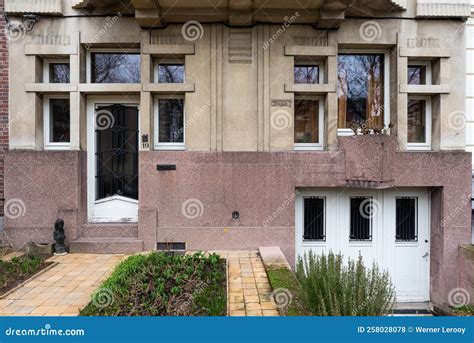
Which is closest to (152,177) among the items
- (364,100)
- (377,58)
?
(364,100)

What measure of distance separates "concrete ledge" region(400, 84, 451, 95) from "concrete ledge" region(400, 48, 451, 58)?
2.03 ft

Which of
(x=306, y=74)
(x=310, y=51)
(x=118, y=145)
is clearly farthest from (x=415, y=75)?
(x=118, y=145)

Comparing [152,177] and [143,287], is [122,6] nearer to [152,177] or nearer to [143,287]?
[152,177]

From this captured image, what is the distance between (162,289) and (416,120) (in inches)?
243

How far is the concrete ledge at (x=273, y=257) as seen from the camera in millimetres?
5297

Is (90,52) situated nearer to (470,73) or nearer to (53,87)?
(53,87)

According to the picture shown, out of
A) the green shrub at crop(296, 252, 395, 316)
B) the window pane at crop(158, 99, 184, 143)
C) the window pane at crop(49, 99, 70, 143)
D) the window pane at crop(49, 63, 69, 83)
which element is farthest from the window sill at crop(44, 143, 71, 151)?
the green shrub at crop(296, 252, 395, 316)

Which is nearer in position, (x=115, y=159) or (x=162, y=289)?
(x=162, y=289)

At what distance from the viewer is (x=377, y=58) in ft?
23.5

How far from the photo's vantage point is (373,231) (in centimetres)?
698

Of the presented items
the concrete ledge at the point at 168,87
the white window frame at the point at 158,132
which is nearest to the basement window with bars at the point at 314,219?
the white window frame at the point at 158,132

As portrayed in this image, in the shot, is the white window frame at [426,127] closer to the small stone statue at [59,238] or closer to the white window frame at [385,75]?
the white window frame at [385,75]

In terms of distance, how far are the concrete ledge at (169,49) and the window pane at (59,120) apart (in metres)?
2.12

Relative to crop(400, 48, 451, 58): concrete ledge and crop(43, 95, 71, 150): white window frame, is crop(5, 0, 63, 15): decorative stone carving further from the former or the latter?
crop(400, 48, 451, 58): concrete ledge
